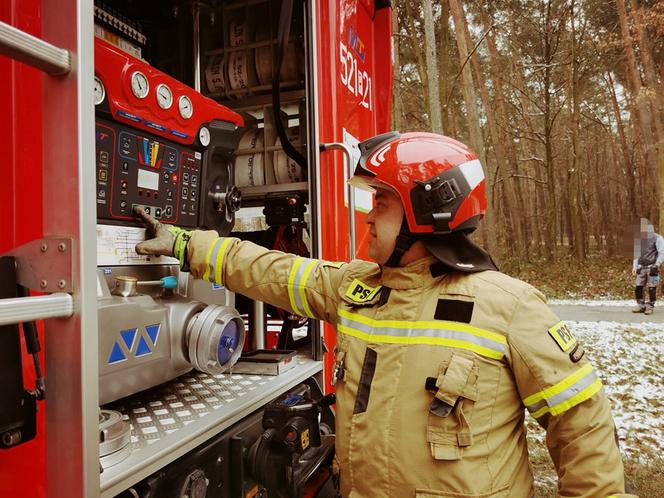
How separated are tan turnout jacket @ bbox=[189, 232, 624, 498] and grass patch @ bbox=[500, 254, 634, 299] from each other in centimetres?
1523

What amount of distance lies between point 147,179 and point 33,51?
86 centimetres

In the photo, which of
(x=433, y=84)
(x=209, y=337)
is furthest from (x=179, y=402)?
(x=433, y=84)

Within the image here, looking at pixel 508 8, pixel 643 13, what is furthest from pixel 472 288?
pixel 508 8

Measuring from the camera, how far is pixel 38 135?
3.65ft

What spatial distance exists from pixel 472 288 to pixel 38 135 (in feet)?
4.02

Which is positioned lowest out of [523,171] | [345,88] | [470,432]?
[470,432]

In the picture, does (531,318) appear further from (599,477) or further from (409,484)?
(409,484)

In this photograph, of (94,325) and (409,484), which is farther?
(409,484)

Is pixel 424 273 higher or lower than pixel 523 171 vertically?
lower

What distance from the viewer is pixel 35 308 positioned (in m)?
0.85

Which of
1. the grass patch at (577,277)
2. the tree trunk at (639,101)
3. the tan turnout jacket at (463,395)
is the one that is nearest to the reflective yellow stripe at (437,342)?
the tan turnout jacket at (463,395)

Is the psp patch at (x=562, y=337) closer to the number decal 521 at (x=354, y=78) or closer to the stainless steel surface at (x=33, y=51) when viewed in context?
the stainless steel surface at (x=33, y=51)

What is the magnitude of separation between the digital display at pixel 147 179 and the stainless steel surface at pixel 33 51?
0.75 m

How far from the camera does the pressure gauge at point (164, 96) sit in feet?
5.54
